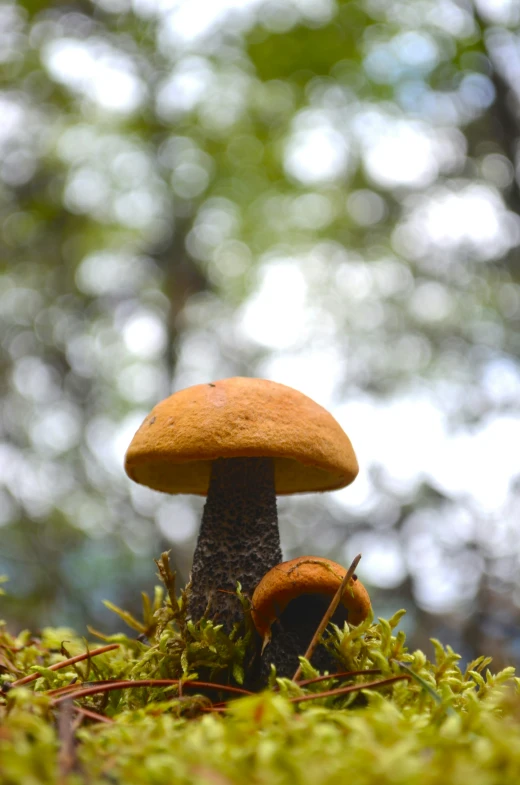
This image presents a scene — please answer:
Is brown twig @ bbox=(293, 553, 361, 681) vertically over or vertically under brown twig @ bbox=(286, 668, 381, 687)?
over

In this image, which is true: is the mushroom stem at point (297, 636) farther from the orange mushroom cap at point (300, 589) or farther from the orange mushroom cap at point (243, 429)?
the orange mushroom cap at point (243, 429)

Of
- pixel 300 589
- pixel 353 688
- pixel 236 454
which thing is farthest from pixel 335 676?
pixel 236 454

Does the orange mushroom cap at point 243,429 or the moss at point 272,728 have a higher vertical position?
the orange mushroom cap at point 243,429

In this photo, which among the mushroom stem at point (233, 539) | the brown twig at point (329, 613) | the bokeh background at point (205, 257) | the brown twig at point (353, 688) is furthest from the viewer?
the bokeh background at point (205, 257)

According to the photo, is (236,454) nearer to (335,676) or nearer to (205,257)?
(335,676)

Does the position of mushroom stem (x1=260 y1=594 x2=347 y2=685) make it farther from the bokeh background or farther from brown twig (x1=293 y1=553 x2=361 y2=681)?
the bokeh background

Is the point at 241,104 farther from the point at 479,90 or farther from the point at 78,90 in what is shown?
the point at 479,90

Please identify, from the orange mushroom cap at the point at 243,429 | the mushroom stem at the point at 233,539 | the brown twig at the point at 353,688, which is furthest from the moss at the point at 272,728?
the orange mushroom cap at the point at 243,429

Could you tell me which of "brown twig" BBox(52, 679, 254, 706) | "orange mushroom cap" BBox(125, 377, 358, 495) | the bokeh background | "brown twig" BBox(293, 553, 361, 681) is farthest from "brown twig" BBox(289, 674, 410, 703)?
the bokeh background
